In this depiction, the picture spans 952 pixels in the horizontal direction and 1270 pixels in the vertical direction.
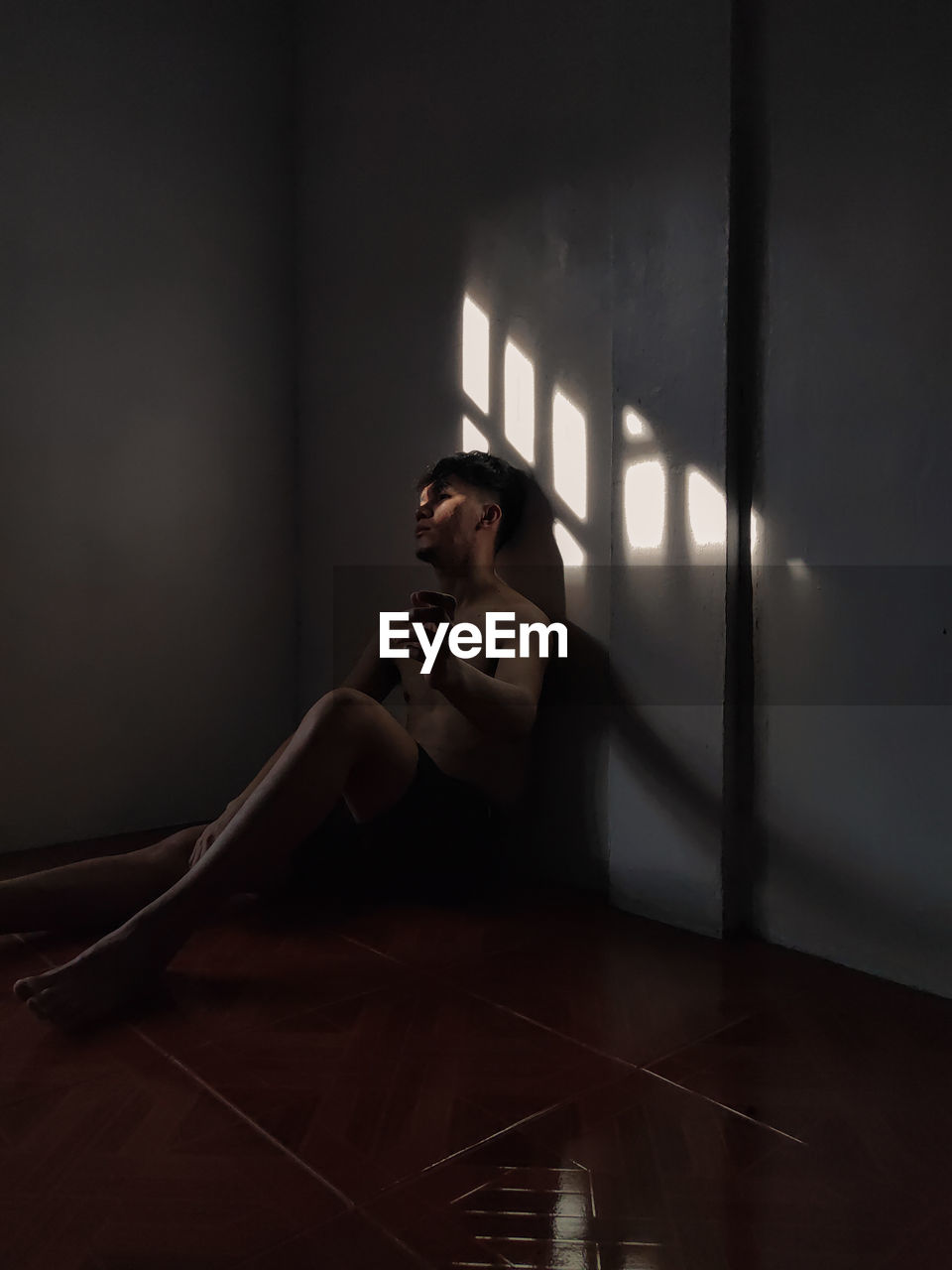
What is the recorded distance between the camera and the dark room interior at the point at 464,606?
1.57 m

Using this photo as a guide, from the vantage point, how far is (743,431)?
261cm

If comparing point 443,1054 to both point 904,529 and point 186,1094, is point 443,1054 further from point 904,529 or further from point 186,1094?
point 904,529

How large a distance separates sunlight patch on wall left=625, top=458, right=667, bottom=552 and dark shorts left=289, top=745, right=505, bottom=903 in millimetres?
877

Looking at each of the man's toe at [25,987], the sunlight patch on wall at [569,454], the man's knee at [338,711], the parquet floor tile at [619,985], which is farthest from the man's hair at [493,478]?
the man's toe at [25,987]

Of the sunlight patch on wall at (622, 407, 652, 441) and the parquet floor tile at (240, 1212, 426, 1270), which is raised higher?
the sunlight patch on wall at (622, 407, 652, 441)

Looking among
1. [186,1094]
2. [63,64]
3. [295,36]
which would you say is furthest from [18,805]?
[295,36]

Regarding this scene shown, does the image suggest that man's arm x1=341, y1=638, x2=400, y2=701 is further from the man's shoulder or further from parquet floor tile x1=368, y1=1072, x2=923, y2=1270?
parquet floor tile x1=368, y1=1072, x2=923, y2=1270

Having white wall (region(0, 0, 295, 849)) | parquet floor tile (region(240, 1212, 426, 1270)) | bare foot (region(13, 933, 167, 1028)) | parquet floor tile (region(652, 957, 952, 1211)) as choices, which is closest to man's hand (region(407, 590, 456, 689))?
bare foot (region(13, 933, 167, 1028))

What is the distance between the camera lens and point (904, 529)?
227 cm

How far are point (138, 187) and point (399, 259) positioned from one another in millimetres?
1039

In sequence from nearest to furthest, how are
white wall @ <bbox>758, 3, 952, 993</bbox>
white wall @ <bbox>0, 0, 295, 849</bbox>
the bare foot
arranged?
the bare foot
white wall @ <bbox>758, 3, 952, 993</bbox>
white wall @ <bbox>0, 0, 295, 849</bbox>

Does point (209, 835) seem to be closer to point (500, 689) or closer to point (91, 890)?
point (91, 890)

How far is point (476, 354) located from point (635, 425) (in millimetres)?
831

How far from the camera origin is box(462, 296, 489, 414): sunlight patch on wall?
3.33 m
